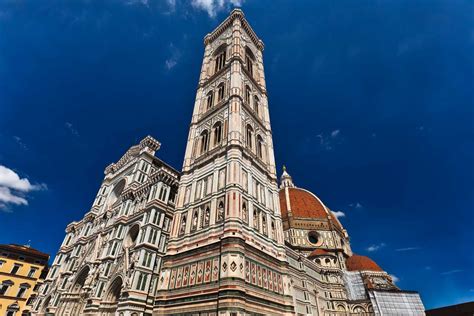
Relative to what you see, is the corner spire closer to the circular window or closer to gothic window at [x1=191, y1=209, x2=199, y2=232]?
the circular window

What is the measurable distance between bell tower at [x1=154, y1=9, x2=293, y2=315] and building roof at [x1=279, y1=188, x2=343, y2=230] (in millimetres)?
36171

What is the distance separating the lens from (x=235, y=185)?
60.0ft

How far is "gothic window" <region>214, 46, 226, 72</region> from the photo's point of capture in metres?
33.1

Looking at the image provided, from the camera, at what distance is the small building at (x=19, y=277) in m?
38.3

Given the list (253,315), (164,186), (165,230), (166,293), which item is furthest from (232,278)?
(164,186)

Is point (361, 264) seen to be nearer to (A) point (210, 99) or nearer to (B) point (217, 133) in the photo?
→ (B) point (217, 133)

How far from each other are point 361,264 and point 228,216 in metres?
39.3

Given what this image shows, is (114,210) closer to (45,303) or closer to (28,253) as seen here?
(45,303)

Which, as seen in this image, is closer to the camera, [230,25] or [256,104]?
[256,104]

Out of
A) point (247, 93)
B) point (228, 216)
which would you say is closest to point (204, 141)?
point (247, 93)

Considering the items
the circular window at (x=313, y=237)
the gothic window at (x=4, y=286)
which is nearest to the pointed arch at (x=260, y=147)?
the circular window at (x=313, y=237)

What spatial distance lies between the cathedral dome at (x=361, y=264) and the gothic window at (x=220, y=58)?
138 feet

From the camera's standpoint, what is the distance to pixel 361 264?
44.2 metres

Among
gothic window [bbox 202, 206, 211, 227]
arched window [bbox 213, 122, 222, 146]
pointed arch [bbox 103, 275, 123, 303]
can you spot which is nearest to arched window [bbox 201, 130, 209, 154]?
arched window [bbox 213, 122, 222, 146]
